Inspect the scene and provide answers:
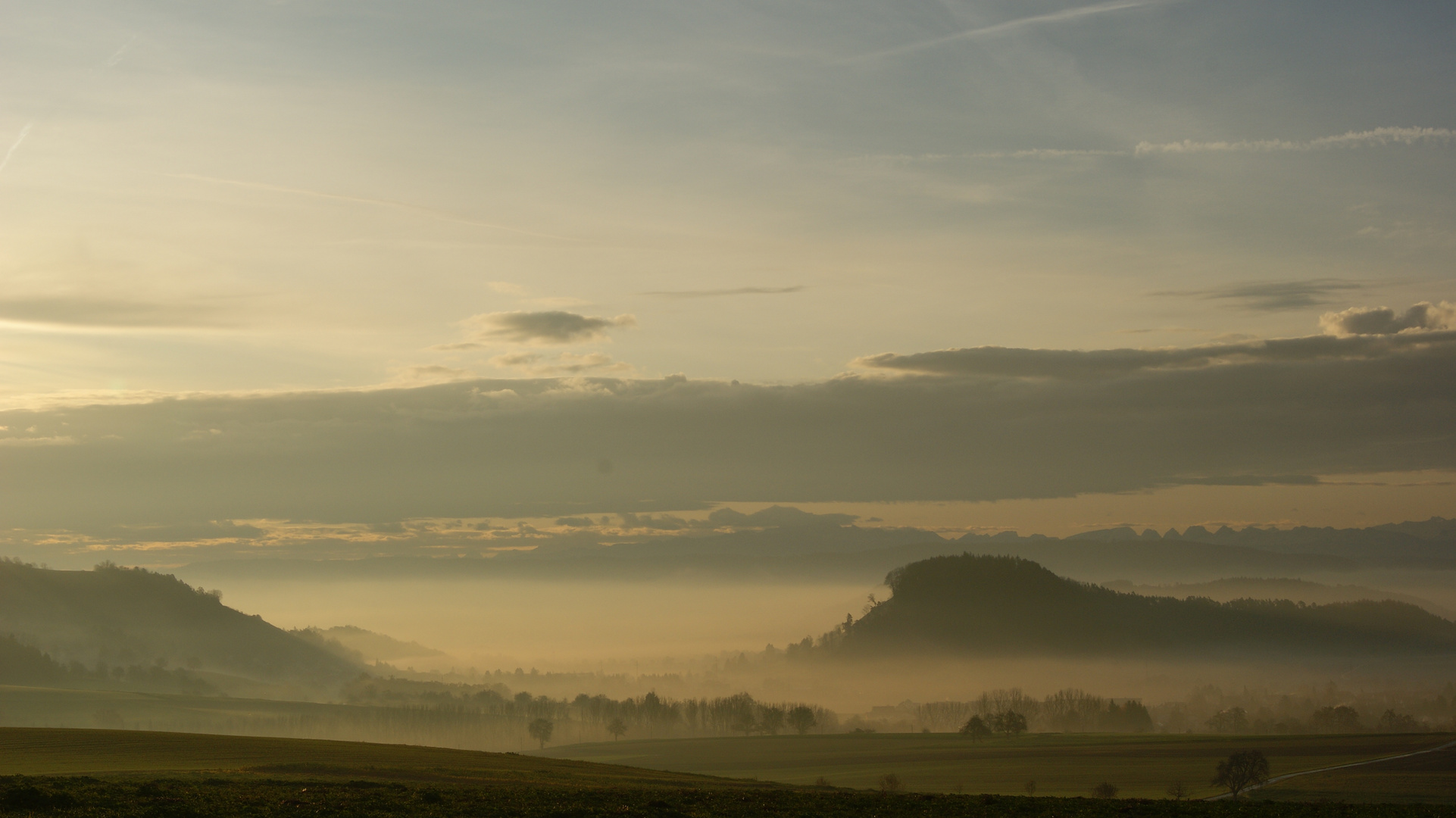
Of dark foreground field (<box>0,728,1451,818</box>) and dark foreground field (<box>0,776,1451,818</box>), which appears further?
dark foreground field (<box>0,728,1451,818</box>)

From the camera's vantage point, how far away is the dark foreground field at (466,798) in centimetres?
6575

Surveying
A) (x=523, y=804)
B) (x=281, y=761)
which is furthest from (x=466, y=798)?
(x=281, y=761)

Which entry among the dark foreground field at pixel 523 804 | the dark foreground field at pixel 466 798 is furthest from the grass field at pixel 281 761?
the dark foreground field at pixel 523 804

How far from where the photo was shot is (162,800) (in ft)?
219

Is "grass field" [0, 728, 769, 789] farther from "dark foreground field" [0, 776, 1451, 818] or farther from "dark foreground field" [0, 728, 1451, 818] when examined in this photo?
"dark foreground field" [0, 776, 1451, 818]

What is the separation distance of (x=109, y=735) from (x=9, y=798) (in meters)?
101

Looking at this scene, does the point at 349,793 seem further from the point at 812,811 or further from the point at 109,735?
the point at 109,735

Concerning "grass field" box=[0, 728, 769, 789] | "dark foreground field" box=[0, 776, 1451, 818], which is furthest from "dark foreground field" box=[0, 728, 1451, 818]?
"grass field" box=[0, 728, 769, 789]

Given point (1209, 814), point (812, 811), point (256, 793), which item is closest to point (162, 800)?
point (256, 793)

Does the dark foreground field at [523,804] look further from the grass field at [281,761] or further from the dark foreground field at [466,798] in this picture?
the grass field at [281,761]

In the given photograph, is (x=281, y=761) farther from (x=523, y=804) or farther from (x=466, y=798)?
(x=523, y=804)

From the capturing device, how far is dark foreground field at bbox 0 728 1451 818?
216 feet

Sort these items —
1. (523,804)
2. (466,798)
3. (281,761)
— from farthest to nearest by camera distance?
(281,761)
(466,798)
(523,804)

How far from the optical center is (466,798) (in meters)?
74.8
